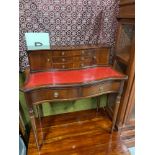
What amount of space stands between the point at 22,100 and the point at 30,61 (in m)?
0.49

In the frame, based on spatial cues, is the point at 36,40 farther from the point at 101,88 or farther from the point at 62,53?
the point at 101,88

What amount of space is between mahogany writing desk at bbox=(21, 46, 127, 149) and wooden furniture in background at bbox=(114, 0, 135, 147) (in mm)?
136

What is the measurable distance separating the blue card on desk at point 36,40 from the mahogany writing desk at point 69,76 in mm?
81

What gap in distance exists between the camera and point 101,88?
4.23 feet

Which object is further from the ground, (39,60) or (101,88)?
(39,60)

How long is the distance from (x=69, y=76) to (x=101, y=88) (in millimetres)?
281

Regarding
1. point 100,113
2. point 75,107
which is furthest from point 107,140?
point 75,107

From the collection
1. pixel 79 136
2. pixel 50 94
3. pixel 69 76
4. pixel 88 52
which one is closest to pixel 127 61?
pixel 88 52

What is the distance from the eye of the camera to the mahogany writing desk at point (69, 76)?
1.17 meters

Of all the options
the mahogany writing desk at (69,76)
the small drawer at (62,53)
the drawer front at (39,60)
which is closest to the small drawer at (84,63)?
the mahogany writing desk at (69,76)

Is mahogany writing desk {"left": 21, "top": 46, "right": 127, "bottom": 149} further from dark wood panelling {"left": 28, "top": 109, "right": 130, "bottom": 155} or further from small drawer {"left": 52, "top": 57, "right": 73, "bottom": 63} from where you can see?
dark wood panelling {"left": 28, "top": 109, "right": 130, "bottom": 155}

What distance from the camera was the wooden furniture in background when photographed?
1310 mm
